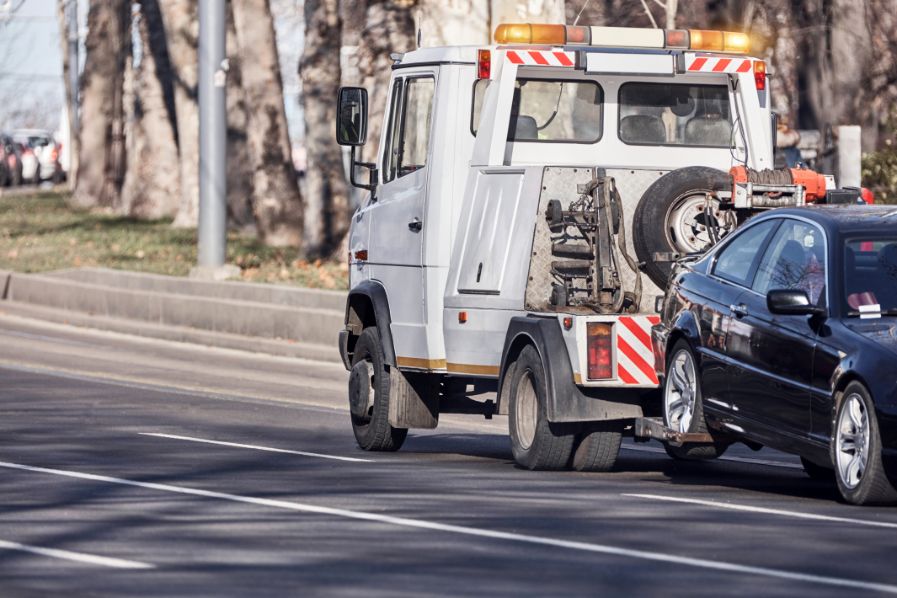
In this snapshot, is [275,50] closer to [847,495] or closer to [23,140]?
[847,495]

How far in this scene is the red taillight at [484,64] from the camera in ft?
41.1

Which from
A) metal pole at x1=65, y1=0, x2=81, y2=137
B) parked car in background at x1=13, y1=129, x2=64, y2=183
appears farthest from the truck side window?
parked car in background at x1=13, y1=129, x2=64, y2=183

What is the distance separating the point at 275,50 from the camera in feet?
107

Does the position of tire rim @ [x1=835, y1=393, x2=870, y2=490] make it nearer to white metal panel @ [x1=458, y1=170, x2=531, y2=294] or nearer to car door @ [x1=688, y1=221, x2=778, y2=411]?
car door @ [x1=688, y1=221, x2=778, y2=411]

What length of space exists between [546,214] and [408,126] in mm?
1877

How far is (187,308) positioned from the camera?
2483 cm

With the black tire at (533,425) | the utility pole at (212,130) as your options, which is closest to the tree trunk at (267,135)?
the utility pole at (212,130)

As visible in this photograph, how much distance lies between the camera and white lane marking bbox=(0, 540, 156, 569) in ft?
26.1

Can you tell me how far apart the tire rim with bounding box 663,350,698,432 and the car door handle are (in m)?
0.50

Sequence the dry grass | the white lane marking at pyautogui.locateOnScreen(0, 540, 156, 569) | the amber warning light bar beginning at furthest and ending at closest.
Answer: the dry grass, the amber warning light bar, the white lane marking at pyautogui.locateOnScreen(0, 540, 156, 569)

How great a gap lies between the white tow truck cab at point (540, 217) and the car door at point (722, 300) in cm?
50

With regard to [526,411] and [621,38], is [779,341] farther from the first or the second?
[621,38]

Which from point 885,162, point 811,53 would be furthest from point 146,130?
point 885,162

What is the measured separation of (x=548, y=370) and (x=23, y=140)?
64.7 metres
